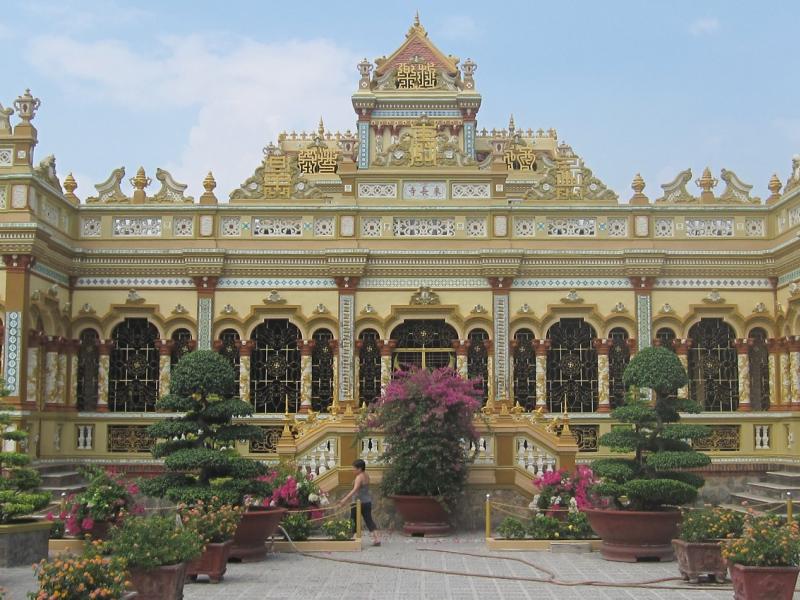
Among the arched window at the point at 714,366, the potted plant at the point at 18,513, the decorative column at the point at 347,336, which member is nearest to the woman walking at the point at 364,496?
the potted plant at the point at 18,513

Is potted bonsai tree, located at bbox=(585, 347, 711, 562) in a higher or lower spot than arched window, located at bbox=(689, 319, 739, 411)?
lower

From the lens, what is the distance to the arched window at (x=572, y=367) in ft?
70.2

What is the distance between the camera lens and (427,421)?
16.9m

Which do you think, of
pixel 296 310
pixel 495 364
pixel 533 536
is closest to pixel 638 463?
pixel 533 536

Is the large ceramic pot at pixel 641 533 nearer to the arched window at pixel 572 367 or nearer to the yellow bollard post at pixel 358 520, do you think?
the yellow bollard post at pixel 358 520

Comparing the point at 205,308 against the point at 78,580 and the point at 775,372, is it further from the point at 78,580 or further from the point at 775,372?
the point at 78,580

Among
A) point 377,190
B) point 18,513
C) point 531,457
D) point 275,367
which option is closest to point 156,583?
point 18,513

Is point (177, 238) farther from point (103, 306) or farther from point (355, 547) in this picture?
point (355, 547)

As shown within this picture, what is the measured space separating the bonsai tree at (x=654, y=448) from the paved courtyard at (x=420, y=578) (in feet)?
3.05

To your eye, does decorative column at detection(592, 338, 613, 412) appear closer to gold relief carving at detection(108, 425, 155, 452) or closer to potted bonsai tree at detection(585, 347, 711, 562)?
potted bonsai tree at detection(585, 347, 711, 562)

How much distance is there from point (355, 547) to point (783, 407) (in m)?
10.3

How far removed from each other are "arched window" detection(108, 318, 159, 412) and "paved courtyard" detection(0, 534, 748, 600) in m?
7.91

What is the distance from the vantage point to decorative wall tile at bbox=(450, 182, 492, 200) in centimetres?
2208

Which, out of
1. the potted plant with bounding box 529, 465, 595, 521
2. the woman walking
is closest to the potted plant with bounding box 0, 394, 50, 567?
the woman walking
